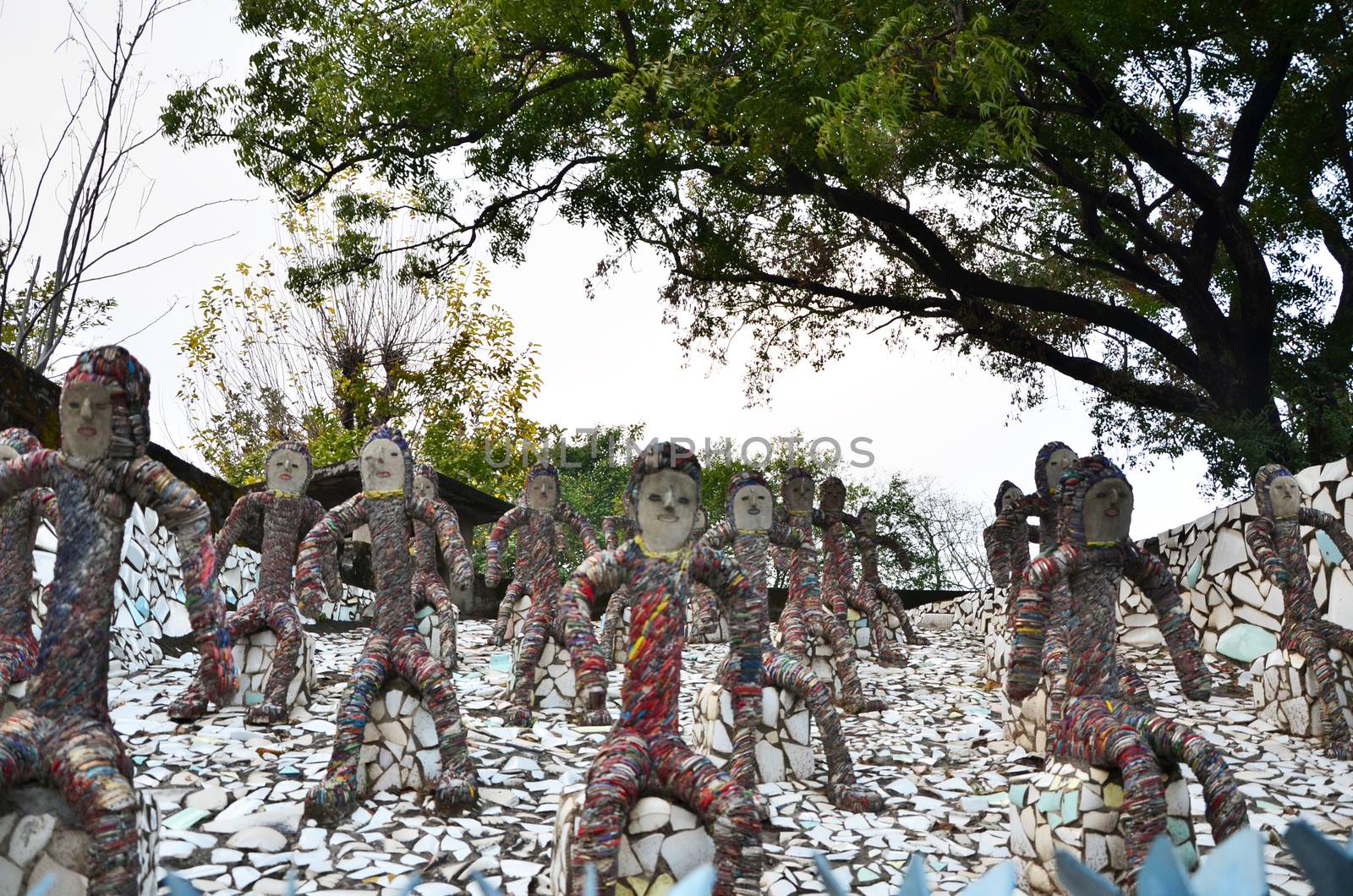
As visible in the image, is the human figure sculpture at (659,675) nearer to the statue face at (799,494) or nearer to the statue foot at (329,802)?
the statue foot at (329,802)

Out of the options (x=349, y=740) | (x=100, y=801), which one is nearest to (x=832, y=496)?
(x=349, y=740)

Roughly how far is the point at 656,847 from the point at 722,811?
292 mm

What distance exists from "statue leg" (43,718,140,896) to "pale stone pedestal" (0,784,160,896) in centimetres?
6

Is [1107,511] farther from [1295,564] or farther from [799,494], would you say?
[799,494]

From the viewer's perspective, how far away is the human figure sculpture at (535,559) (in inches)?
301

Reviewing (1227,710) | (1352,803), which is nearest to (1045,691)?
(1352,803)

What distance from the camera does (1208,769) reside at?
3947 mm

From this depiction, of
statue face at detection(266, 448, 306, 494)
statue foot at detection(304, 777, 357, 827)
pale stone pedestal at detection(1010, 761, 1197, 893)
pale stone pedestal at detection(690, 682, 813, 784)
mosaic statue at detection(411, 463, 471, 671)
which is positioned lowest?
pale stone pedestal at detection(1010, 761, 1197, 893)

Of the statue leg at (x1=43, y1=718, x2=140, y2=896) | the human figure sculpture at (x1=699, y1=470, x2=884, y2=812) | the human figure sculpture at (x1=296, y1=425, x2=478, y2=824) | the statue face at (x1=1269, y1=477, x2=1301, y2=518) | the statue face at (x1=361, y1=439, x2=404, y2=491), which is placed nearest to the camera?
the statue leg at (x1=43, y1=718, x2=140, y2=896)

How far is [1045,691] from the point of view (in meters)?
6.78

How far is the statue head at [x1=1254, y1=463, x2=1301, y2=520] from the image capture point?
707 cm

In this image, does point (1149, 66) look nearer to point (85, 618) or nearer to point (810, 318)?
point (810, 318)

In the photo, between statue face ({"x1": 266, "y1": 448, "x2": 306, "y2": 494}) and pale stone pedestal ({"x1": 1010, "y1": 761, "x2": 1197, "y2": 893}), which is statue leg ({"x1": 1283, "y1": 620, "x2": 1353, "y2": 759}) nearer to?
pale stone pedestal ({"x1": 1010, "y1": 761, "x2": 1197, "y2": 893})

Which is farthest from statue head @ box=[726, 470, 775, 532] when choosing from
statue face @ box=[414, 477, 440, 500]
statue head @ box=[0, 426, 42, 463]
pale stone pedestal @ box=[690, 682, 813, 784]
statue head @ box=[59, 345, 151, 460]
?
statue head @ box=[0, 426, 42, 463]
